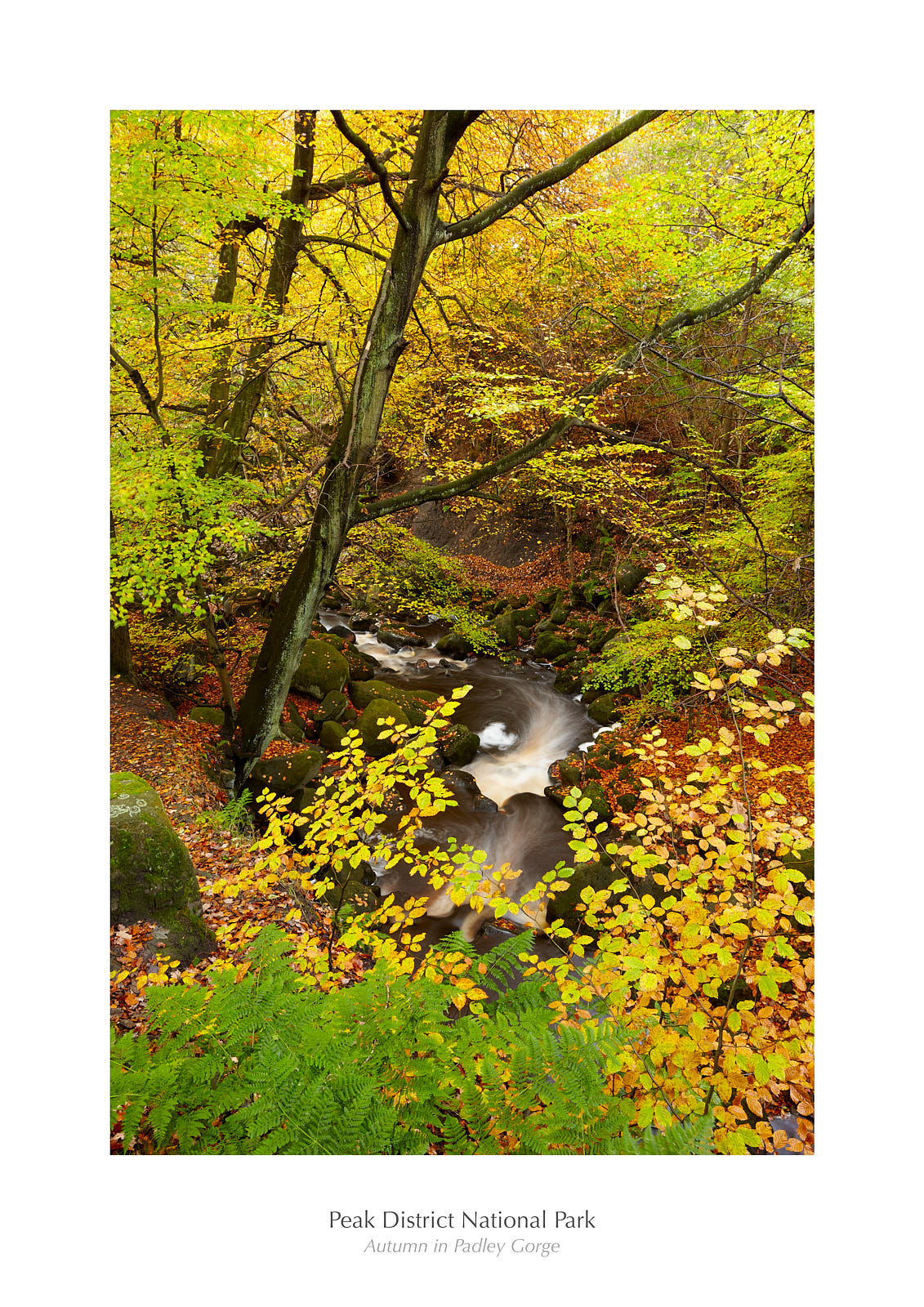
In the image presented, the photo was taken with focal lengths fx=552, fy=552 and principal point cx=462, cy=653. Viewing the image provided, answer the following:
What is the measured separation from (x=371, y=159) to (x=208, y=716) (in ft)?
18.6

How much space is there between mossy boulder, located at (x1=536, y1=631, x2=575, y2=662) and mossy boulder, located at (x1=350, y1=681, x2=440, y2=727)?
2908mm

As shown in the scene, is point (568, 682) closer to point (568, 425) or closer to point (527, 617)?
point (527, 617)

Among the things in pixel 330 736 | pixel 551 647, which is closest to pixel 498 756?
pixel 330 736

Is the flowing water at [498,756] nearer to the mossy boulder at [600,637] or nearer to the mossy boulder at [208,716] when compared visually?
the mossy boulder at [600,637]

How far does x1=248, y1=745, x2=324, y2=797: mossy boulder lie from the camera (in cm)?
578

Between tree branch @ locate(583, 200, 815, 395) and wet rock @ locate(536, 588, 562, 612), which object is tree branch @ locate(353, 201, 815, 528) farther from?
wet rock @ locate(536, 588, 562, 612)

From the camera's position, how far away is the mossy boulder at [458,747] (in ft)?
25.6

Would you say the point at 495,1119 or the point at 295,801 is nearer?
the point at 495,1119

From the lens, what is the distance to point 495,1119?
166cm
